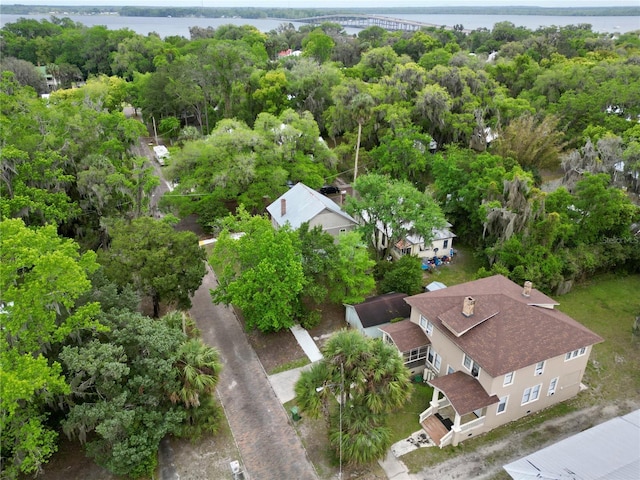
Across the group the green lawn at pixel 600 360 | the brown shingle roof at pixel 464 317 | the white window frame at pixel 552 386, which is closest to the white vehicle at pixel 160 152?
the brown shingle roof at pixel 464 317

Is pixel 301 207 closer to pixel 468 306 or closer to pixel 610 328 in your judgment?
pixel 468 306

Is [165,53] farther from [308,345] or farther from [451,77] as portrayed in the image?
[308,345]

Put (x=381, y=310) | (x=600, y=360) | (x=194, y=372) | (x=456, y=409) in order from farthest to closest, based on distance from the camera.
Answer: (x=381, y=310) < (x=600, y=360) < (x=194, y=372) < (x=456, y=409)

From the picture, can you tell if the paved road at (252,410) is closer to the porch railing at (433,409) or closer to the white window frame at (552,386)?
the porch railing at (433,409)

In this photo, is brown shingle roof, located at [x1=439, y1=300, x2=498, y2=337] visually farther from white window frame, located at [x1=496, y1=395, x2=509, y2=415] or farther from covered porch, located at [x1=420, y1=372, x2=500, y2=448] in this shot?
white window frame, located at [x1=496, y1=395, x2=509, y2=415]

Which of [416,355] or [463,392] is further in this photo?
[416,355]

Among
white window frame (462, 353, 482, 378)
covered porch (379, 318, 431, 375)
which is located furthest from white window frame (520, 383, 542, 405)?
covered porch (379, 318, 431, 375)

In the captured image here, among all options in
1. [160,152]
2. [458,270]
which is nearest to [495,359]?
[458,270]
